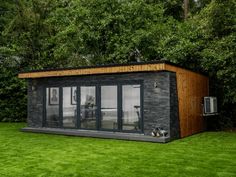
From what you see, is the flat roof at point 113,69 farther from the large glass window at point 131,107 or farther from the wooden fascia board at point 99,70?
the large glass window at point 131,107

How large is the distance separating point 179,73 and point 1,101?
11004 mm

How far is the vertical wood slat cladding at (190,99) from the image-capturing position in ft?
34.1

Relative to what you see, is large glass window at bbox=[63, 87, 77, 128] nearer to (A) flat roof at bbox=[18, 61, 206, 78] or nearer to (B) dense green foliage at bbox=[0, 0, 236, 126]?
(A) flat roof at bbox=[18, 61, 206, 78]

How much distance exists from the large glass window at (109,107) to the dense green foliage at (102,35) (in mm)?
4197

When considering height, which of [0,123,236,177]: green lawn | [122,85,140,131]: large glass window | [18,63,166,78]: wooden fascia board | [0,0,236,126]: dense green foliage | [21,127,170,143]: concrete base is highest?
[0,0,236,126]: dense green foliage

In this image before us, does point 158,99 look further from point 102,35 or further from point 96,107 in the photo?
point 102,35

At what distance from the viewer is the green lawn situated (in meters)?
5.71

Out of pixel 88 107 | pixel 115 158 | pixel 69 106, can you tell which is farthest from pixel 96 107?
pixel 115 158

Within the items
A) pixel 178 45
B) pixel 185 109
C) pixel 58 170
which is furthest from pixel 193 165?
pixel 178 45

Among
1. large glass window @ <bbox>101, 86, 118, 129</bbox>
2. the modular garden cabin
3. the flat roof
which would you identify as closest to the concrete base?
the modular garden cabin

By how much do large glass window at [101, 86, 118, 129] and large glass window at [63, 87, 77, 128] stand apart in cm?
129

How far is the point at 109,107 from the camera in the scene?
420 inches

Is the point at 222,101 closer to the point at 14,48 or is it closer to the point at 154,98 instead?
the point at 154,98

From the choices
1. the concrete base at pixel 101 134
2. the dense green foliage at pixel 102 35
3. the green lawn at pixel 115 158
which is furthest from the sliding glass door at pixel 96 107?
the dense green foliage at pixel 102 35
